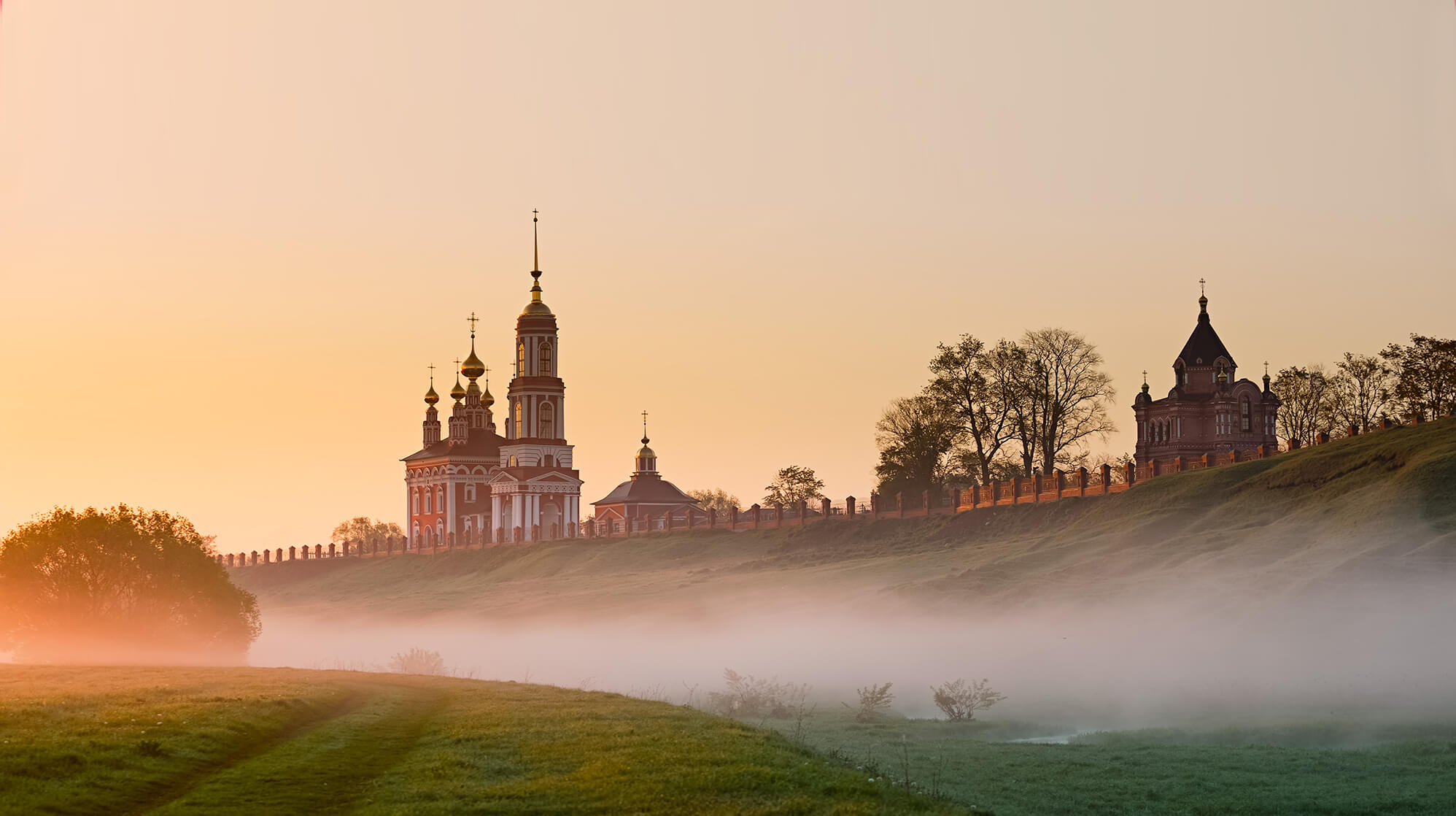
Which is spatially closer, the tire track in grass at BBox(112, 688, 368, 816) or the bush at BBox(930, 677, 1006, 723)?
the tire track in grass at BBox(112, 688, 368, 816)

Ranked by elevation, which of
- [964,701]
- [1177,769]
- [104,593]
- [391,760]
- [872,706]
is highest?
[104,593]

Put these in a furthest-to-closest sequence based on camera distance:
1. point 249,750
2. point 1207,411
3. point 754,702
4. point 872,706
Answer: point 1207,411 → point 872,706 → point 754,702 → point 249,750

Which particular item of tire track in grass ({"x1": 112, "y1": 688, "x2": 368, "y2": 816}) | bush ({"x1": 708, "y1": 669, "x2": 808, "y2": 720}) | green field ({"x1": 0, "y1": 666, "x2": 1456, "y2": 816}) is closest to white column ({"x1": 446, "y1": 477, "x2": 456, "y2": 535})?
bush ({"x1": 708, "y1": 669, "x2": 808, "y2": 720})

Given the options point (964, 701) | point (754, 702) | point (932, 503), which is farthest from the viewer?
point (932, 503)

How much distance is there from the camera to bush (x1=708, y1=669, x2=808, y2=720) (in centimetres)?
3797

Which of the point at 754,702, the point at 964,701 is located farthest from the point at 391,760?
the point at 964,701

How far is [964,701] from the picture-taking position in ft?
132

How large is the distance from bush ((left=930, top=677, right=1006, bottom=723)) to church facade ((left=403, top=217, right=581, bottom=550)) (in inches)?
3210

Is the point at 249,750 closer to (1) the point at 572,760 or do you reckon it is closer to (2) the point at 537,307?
(1) the point at 572,760

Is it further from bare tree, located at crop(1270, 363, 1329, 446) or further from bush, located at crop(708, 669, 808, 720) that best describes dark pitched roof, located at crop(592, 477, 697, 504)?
bush, located at crop(708, 669, 808, 720)

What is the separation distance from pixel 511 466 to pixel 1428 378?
71815 millimetres

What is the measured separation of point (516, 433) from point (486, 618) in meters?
53.4

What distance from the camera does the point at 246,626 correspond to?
188ft

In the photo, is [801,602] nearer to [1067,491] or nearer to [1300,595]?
[1067,491]
